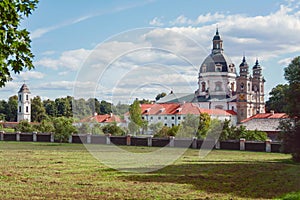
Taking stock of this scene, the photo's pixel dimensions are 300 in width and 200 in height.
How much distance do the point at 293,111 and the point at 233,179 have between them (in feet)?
31.8

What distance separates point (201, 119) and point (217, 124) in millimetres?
2470

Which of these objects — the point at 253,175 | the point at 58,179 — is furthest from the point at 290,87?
the point at 58,179

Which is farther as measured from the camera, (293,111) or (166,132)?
(166,132)

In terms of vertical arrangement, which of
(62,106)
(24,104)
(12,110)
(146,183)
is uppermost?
(24,104)

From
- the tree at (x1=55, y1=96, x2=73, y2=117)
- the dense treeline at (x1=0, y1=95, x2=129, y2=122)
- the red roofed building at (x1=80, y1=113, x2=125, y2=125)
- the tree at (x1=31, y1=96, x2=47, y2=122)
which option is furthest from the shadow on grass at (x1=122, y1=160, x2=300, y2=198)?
the tree at (x1=31, y1=96, x2=47, y2=122)

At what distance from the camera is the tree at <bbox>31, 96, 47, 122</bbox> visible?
108 meters

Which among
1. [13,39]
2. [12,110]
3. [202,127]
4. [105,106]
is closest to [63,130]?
[202,127]

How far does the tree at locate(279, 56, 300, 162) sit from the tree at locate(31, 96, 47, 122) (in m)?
87.3

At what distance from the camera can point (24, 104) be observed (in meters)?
102

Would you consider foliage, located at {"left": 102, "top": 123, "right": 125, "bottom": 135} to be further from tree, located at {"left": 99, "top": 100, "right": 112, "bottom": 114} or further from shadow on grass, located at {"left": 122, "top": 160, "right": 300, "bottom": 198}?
shadow on grass, located at {"left": 122, "top": 160, "right": 300, "bottom": 198}

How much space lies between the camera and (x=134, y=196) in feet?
43.4

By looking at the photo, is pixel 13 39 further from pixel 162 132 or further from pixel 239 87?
pixel 239 87

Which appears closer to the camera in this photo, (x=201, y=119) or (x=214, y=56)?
(x=201, y=119)

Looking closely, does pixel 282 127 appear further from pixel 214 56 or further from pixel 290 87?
pixel 214 56
